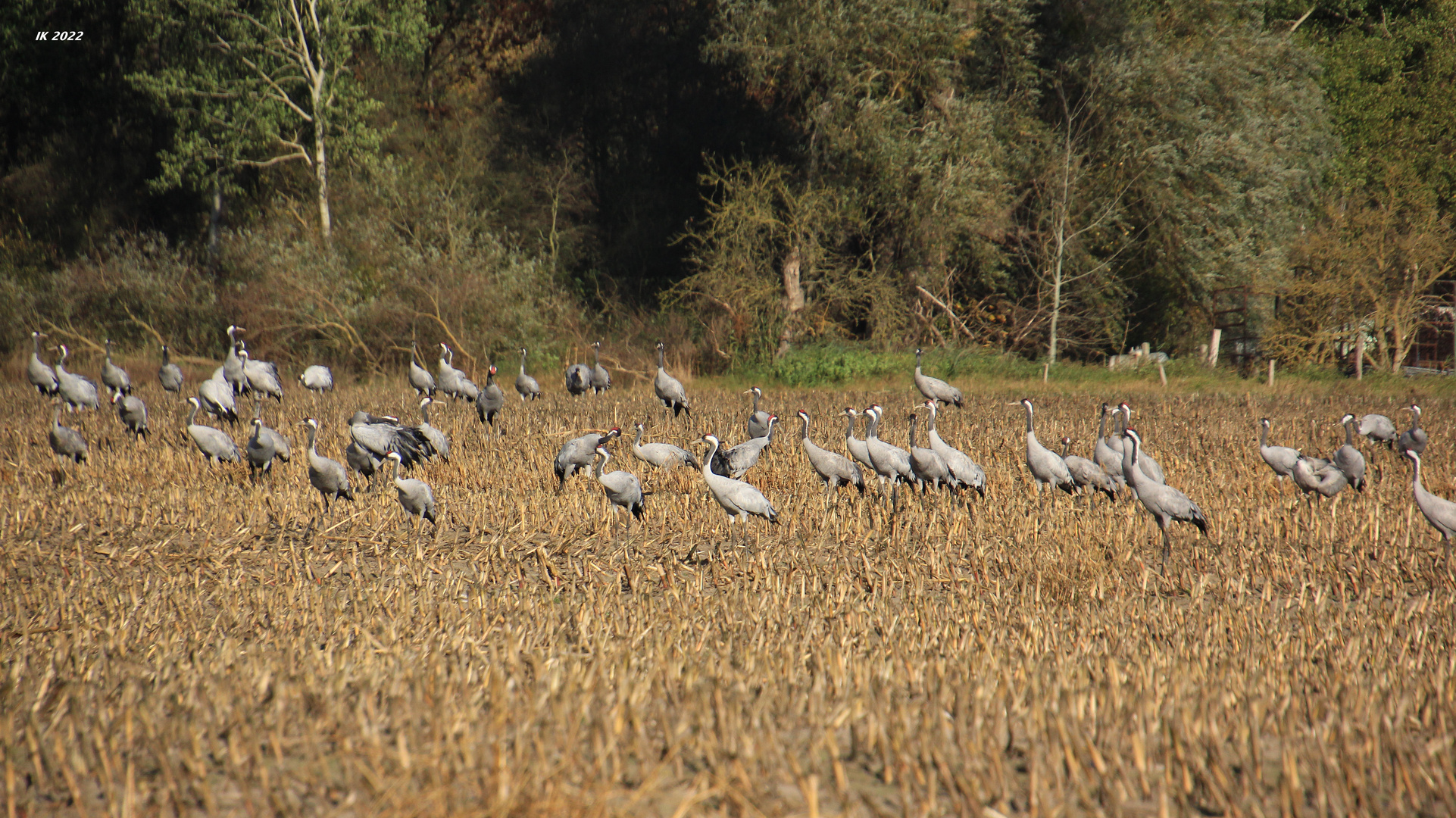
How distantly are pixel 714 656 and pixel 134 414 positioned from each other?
10983 millimetres

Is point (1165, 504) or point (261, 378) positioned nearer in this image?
point (1165, 504)

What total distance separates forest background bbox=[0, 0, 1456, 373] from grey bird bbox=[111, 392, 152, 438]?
888 cm

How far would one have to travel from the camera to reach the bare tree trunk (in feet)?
75.0

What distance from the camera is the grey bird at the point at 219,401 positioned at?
13797 mm

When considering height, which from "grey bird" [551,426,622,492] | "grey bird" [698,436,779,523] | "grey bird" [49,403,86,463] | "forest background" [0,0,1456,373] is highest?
"forest background" [0,0,1456,373]

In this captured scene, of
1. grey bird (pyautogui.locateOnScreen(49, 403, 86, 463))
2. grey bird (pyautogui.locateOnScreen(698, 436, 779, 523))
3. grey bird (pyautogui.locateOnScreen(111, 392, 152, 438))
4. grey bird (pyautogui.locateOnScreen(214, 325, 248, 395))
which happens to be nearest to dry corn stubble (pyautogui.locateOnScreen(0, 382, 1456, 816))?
grey bird (pyautogui.locateOnScreen(698, 436, 779, 523))

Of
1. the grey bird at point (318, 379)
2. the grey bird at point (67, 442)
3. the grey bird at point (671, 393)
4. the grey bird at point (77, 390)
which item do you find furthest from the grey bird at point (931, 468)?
the grey bird at point (318, 379)

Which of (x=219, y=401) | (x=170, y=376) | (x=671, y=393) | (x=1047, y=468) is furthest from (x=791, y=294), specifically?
(x=1047, y=468)

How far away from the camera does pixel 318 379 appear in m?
18.7

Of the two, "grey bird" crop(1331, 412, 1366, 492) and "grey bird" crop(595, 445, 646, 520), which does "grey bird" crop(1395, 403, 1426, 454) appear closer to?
"grey bird" crop(1331, 412, 1366, 492)

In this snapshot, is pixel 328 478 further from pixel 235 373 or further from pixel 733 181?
pixel 733 181

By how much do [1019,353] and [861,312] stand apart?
437 cm

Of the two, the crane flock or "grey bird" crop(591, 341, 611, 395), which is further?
"grey bird" crop(591, 341, 611, 395)

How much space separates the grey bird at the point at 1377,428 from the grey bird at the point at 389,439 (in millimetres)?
10692
